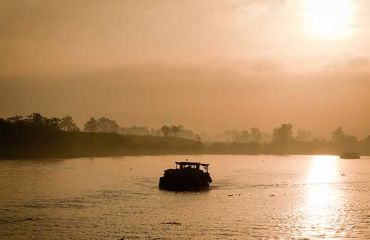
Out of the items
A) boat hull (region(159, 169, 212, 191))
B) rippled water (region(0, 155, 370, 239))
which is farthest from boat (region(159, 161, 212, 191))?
rippled water (region(0, 155, 370, 239))

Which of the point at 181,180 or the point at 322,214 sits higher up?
the point at 181,180

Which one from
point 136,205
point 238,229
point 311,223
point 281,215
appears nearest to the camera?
point 238,229

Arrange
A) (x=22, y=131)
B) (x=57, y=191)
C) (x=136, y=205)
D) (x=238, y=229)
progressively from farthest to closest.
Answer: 1. (x=22, y=131)
2. (x=57, y=191)
3. (x=136, y=205)
4. (x=238, y=229)

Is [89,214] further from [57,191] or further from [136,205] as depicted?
[57,191]

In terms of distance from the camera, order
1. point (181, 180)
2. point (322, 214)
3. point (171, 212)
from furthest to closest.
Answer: point (181, 180), point (322, 214), point (171, 212)

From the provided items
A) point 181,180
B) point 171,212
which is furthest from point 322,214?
point 181,180

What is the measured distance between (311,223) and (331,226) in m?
2.71

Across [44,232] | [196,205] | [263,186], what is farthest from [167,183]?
[44,232]

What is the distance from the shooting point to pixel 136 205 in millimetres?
72875

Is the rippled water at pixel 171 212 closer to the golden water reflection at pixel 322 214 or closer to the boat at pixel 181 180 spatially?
the golden water reflection at pixel 322 214

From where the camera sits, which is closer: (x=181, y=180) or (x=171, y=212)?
(x=171, y=212)

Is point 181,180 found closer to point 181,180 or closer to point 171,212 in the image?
point 181,180

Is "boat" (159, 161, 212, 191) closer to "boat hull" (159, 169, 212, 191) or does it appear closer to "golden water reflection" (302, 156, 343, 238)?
"boat hull" (159, 169, 212, 191)

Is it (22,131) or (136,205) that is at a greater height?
(22,131)
